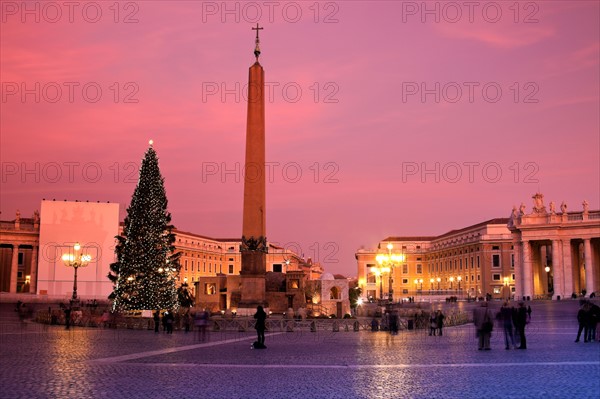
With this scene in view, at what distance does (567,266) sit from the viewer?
238ft

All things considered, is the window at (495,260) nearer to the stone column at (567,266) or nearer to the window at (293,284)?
the stone column at (567,266)

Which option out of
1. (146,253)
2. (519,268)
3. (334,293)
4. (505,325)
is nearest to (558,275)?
(519,268)

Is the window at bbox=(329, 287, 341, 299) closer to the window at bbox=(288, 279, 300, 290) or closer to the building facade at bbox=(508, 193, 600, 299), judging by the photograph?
the window at bbox=(288, 279, 300, 290)

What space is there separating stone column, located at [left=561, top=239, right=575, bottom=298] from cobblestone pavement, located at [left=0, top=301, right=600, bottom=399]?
5523 centimetres

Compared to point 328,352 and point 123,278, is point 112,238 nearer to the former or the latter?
point 123,278

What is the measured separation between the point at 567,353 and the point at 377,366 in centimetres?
542

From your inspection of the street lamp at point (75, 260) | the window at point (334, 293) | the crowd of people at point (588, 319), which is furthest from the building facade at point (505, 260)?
the street lamp at point (75, 260)

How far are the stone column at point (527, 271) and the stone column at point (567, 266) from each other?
3608 millimetres

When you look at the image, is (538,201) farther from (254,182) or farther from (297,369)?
(297,369)

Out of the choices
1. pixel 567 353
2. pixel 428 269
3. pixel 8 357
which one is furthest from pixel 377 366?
pixel 428 269

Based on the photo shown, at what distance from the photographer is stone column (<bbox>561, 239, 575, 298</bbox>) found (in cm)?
7156

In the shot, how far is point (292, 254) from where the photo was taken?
5133 inches

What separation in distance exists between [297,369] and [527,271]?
6641 centimetres

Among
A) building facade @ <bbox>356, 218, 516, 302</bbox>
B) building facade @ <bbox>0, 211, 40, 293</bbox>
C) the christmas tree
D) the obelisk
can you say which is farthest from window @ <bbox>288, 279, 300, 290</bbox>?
building facade @ <bbox>0, 211, 40, 293</bbox>
